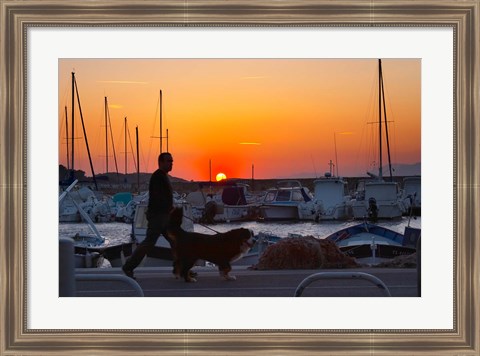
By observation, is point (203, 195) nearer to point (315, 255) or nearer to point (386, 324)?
point (315, 255)

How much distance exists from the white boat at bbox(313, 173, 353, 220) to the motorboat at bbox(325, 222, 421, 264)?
0.86 m

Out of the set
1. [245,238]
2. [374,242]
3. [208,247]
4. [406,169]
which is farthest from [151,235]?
[374,242]

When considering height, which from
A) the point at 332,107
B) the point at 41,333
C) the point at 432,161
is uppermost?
the point at 332,107

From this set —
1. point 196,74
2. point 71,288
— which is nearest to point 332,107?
point 196,74

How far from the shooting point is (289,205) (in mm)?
18781

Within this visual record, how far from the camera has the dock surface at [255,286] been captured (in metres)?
7.12

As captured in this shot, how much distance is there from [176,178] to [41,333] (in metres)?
4.36

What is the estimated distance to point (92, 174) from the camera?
10969mm

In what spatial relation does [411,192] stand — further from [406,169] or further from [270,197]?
[270,197]

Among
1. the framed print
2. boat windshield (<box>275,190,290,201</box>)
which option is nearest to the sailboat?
boat windshield (<box>275,190,290,201</box>)

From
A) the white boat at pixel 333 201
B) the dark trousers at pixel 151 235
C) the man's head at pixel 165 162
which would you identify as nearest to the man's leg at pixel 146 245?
the dark trousers at pixel 151 235

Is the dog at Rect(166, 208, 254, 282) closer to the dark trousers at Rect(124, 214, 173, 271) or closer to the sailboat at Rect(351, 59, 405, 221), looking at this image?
the dark trousers at Rect(124, 214, 173, 271)

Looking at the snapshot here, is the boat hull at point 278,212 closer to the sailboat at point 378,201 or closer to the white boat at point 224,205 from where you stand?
the white boat at point 224,205

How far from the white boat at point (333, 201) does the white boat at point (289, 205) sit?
0.20 meters
